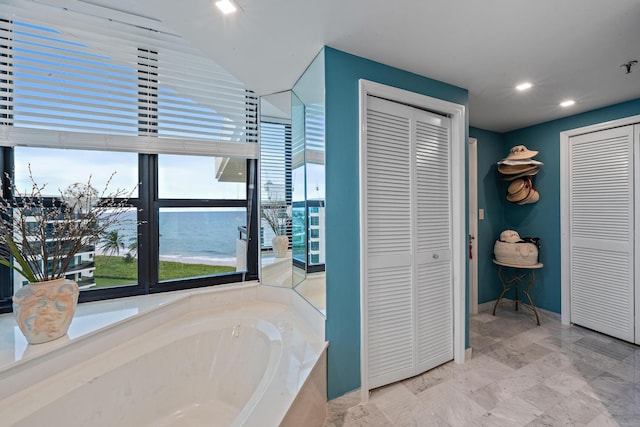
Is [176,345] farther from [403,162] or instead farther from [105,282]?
[403,162]

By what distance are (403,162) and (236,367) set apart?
5.85ft

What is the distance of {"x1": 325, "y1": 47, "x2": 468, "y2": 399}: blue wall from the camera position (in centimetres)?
153

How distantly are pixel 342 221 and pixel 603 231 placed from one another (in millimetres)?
A: 2769

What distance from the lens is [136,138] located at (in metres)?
1.83

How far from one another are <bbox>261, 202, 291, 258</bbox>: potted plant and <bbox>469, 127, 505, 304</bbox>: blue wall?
2.37 metres

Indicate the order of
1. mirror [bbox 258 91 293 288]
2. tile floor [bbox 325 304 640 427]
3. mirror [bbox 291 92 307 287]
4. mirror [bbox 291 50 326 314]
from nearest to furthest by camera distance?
1. tile floor [bbox 325 304 640 427]
2. mirror [bbox 291 50 326 314]
3. mirror [bbox 291 92 307 287]
4. mirror [bbox 258 91 293 288]

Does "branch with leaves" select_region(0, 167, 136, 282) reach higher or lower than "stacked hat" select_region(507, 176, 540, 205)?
lower

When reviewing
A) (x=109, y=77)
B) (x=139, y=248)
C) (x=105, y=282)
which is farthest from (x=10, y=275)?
(x=109, y=77)

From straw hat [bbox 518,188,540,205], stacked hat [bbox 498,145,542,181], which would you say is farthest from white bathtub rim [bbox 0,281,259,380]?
straw hat [bbox 518,188,540,205]

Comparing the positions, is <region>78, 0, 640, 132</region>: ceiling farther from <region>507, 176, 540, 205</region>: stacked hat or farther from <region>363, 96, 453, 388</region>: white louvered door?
<region>507, 176, 540, 205</region>: stacked hat

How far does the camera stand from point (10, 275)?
1.63 meters

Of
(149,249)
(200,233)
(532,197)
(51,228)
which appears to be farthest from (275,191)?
(532,197)

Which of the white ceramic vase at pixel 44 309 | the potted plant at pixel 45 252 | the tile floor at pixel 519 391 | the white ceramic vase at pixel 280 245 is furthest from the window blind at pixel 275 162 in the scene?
the tile floor at pixel 519 391

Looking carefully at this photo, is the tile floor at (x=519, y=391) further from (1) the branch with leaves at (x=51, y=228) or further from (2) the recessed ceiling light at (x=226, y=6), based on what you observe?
(2) the recessed ceiling light at (x=226, y=6)
